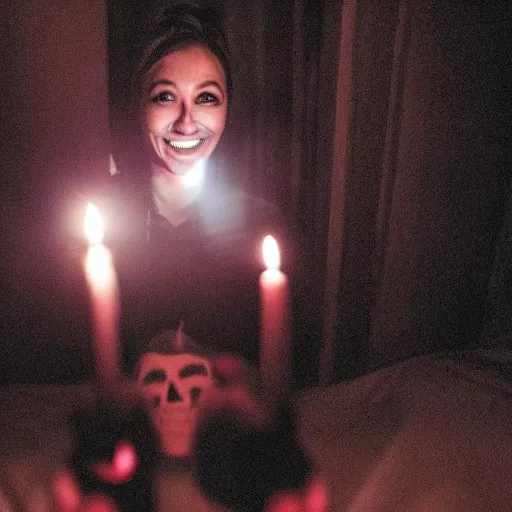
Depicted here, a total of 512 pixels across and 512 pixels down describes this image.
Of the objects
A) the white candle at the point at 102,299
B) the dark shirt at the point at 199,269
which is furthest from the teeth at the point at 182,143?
the white candle at the point at 102,299

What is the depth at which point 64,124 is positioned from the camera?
944mm

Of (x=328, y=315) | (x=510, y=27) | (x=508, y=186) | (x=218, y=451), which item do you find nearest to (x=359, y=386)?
(x=328, y=315)

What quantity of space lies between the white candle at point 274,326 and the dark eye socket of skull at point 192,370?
143 mm

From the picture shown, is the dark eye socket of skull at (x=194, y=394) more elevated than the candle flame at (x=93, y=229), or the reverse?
the candle flame at (x=93, y=229)

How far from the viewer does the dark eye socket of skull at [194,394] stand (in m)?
0.73

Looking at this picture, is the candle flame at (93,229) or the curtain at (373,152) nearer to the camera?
the candle flame at (93,229)

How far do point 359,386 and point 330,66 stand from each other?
568mm

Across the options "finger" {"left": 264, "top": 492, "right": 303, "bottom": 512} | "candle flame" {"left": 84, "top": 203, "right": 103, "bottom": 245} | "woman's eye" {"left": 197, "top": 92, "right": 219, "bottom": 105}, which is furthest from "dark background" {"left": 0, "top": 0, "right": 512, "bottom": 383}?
"finger" {"left": 264, "top": 492, "right": 303, "bottom": 512}

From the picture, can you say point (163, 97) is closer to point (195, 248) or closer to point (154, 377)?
point (195, 248)

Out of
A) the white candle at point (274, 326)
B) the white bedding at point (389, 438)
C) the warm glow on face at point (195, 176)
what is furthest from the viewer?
the warm glow on face at point (195, 176)

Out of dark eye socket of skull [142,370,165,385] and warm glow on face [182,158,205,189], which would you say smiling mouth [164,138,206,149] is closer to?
warm glow on face [182,158,205,189]

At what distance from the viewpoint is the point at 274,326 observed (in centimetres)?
61

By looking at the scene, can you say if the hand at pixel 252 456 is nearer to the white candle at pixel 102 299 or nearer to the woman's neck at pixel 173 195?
the white candle at pixel 102 299

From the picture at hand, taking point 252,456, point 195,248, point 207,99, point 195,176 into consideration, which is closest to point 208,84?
point 207,99
